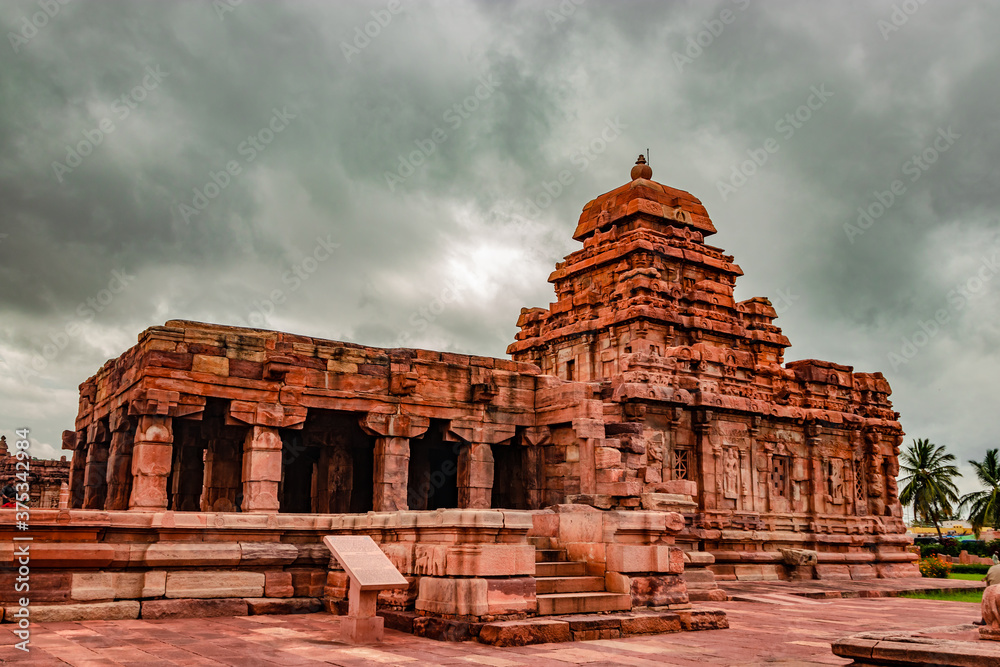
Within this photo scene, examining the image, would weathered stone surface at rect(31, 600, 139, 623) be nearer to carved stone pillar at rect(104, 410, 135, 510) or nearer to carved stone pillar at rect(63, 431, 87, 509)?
carved stone pillar at rect(104, 410, 135, 510)

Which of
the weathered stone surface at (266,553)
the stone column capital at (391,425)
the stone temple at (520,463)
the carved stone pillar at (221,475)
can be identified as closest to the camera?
the stone temple at (520,463)

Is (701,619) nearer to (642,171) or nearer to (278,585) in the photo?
(278,585)

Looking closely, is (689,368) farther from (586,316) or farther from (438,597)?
(438,597)

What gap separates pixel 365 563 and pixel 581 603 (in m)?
2.65

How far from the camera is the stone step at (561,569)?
1045cm

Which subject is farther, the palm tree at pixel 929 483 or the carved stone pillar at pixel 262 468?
the palm tree at pixel 929 483

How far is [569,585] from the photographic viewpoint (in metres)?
10.2

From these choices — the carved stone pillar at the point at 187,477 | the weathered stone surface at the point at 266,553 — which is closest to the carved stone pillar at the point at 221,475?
the carved stone pillar at the point at 187,477

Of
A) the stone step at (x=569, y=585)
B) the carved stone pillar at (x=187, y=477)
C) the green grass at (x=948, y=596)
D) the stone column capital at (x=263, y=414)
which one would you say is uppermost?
the stone column capital at (x=263, y=414)

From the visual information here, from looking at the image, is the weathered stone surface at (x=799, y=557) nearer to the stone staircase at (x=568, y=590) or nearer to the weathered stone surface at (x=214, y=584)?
the stone staircase at (x=568, y=590)

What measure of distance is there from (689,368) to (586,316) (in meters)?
5.07

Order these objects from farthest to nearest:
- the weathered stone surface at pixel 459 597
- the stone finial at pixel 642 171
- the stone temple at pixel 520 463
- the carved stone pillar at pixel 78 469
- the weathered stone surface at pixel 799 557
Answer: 1. the stone finial at pixel 642 171
2. the weathered stone surface at pixel 799 557
3. the carved stone pillar at pixel 78 469
4. the stone temple at pixel 520 463
5. the weathered stone surface at pixel 459 597

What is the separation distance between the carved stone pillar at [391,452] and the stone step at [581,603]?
804 cm

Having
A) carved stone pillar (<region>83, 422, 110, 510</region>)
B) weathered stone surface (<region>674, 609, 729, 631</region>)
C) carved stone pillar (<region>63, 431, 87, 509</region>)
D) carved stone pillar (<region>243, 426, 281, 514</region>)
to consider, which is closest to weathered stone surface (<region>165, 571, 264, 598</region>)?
weathered stone surface (<region>674, 609, 729, 631</region>)
